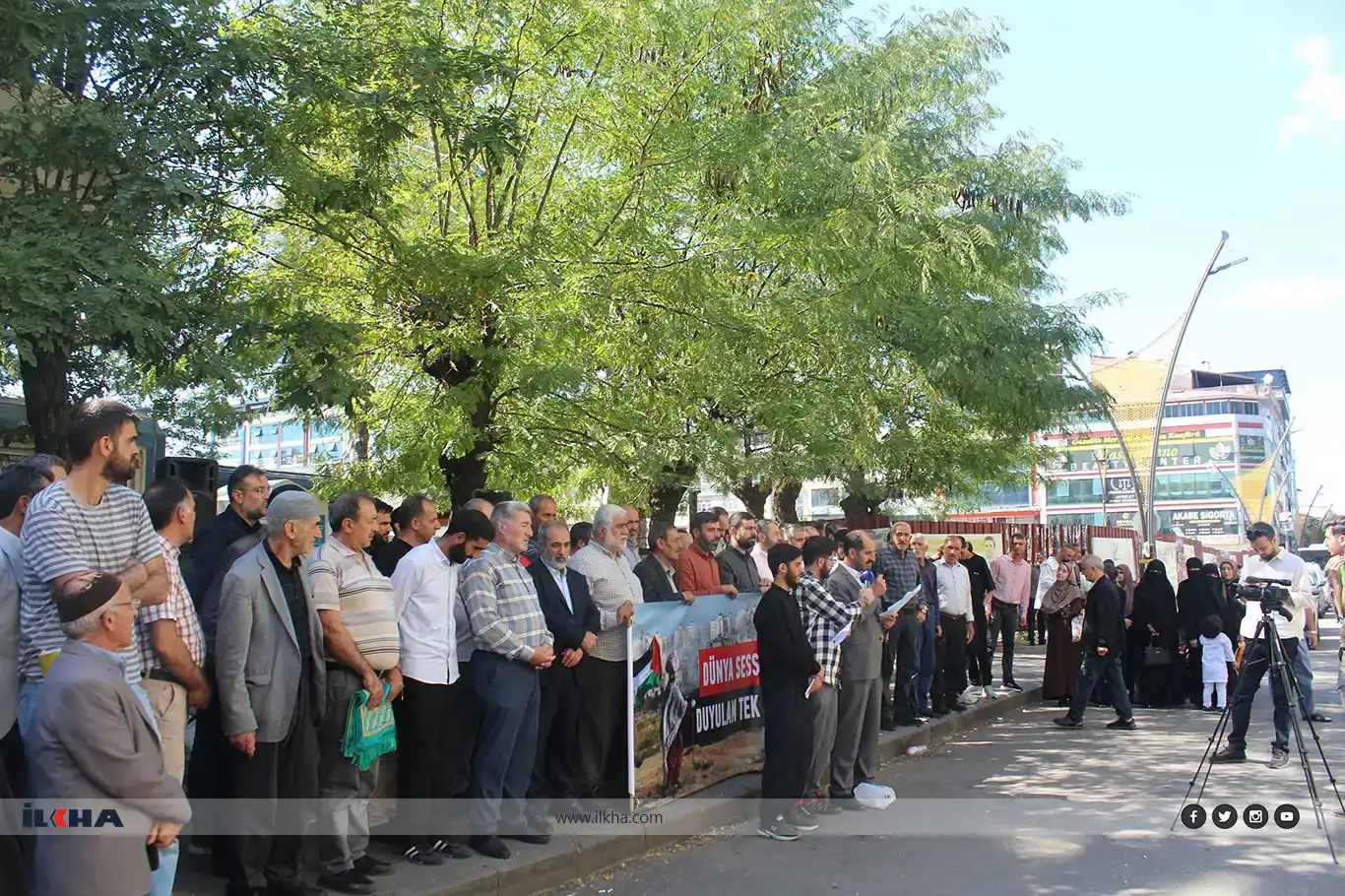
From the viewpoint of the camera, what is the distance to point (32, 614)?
14.9 feet

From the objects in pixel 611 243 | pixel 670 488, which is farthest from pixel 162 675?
pixel 670 488

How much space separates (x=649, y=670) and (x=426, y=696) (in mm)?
1741

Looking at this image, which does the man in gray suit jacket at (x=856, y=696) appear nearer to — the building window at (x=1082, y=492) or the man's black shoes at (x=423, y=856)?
the man's black shoes at (x=423, y=856)

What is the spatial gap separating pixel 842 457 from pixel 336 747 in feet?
46.4

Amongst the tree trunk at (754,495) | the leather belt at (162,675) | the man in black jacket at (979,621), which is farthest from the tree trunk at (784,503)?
A: the leather belt at (162,675)

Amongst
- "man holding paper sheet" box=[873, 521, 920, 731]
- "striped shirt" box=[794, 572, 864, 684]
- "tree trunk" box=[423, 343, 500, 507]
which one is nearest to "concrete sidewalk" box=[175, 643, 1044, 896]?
"striped shirt" box=[794, 572, 864, 684]

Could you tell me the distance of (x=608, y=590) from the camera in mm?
7914

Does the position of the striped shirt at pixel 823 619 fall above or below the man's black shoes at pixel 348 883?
above

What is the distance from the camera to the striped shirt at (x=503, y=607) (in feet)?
22.1

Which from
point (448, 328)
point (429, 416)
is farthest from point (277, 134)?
point (429, 416)

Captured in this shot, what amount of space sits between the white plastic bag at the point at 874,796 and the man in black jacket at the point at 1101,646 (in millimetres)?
4962

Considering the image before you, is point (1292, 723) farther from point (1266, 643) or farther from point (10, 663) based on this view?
point (10, 663)

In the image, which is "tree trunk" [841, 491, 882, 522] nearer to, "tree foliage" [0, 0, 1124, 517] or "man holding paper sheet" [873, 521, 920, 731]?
"tree foliage" [0, 0, 1124, 517]

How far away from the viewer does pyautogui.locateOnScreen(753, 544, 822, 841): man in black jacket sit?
7.66 m
